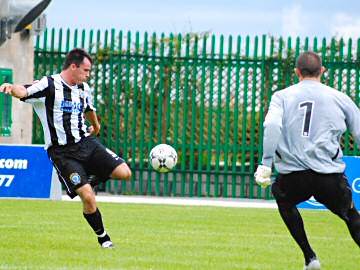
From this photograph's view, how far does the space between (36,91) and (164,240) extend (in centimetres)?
223

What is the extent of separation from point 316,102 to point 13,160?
1105 cm

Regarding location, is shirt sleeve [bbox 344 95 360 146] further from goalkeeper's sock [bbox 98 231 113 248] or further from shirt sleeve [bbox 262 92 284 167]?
goalkeeper's sock [bbox 98 231 113 248]

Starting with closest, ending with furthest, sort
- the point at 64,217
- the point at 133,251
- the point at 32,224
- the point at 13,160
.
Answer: the point at 133,251, the point at 32,224, the point at 64,217, the point at 13,160

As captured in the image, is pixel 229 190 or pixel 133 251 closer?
pixel 133 251

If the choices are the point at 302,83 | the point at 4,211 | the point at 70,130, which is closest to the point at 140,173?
the point at 4,211

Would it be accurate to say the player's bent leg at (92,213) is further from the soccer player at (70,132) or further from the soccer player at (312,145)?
the soccer player at (312,145)

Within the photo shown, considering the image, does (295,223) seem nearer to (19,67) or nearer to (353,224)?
(353,224)

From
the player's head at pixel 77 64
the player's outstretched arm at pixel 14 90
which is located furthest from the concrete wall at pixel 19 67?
the player's outstretched arm at pixel 14 90

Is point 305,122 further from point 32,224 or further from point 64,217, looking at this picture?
point 64,217

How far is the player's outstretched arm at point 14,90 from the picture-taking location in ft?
34.6

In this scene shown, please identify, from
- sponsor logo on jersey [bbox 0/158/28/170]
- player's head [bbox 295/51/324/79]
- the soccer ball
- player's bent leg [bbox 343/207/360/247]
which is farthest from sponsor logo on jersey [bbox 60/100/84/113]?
sponsor logo on jersey [bbox 0/158/28/170]

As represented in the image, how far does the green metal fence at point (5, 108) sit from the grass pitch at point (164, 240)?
4.10 meters

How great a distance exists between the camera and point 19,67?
71.9 ft

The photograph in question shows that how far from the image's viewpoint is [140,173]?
880 inches
